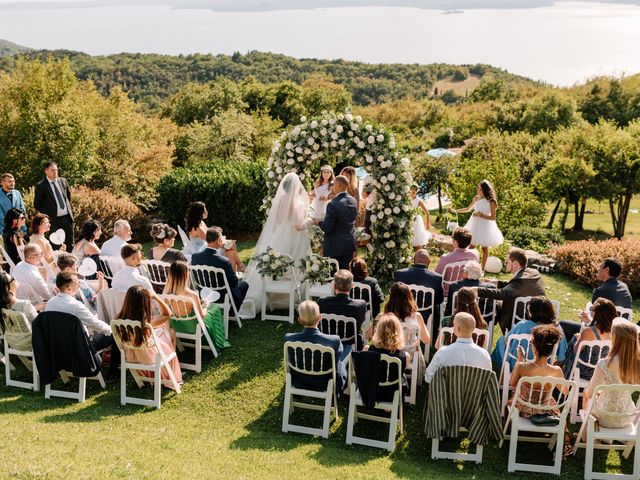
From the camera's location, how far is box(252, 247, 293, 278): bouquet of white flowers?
9.16 meters

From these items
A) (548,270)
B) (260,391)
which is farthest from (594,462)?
(548,270)

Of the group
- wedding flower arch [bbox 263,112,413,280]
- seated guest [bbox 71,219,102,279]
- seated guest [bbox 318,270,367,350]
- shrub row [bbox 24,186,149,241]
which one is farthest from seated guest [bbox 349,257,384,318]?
shrub row [bbox 24,186,149,241]

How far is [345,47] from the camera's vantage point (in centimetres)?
7319

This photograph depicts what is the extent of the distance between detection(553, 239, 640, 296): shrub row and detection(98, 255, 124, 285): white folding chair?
815cm

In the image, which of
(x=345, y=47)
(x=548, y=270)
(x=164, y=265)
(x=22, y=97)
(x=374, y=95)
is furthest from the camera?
(x=374, y=95)

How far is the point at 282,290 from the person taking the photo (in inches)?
372

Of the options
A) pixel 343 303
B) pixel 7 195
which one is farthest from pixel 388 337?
pixel 7 195

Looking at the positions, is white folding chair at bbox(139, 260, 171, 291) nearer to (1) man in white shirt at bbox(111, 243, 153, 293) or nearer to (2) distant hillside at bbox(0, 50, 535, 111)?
(1) man in white shirt at bbox(111, 243, 153, 293)

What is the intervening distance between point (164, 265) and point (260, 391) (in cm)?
246

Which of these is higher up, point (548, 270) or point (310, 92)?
point (310, 92)

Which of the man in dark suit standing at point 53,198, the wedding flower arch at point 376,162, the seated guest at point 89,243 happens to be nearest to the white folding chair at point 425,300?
the wedding flower arch at point 376,162

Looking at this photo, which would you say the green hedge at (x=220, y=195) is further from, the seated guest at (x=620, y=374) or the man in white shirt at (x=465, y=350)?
the seated guest at (x=620, y=374)

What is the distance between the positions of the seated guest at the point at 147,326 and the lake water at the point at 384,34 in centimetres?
4241

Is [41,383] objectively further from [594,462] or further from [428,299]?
[594,462]
